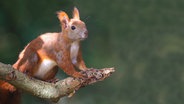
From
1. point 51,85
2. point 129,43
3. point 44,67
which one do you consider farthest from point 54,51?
point 129,43

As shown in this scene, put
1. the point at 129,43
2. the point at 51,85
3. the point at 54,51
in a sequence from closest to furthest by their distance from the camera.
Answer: the point at 51,85 < the point at 54,51 < the point at 129,43

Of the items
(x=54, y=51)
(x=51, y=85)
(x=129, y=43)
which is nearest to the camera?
(x=51, y=85)

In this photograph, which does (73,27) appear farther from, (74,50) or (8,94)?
(8,94)

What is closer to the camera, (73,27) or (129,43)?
(73,27)

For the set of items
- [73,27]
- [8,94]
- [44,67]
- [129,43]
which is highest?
[129,43]

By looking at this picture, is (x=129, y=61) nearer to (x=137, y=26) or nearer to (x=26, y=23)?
(x=137, y=26)

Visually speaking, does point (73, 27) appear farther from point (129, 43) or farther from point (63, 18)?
point (129, 43)

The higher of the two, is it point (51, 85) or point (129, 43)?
point (129, 43)
